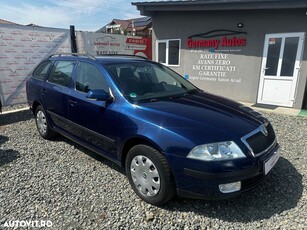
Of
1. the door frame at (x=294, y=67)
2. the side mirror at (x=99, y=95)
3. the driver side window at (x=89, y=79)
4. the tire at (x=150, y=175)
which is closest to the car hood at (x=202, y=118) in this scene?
the tire at (x=150, y=175)

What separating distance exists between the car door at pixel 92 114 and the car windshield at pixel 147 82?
0.24 metres

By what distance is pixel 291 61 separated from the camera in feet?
21.9

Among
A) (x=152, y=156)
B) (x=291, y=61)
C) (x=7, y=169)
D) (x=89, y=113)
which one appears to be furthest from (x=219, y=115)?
(x=291, y=61)

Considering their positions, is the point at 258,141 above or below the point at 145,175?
above

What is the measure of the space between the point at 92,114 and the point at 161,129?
1.19 metres

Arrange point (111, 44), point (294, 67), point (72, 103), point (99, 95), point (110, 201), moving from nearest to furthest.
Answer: point (110, 201), point (99, 95), point (72, 103), point (294, 67), point (111, 44)

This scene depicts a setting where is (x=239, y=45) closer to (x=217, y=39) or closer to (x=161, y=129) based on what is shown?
(x=217, y=39)

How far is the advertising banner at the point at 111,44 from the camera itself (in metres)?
7.99

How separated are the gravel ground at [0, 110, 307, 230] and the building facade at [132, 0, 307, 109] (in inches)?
145

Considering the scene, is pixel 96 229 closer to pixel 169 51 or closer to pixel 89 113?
pixel 89 113

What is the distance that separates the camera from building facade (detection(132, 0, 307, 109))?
655 cm

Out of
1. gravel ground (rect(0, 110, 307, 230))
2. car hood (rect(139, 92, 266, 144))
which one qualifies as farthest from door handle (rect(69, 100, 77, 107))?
car hood (rect(139, 92, 266, 144))

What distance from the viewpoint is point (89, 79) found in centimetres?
343

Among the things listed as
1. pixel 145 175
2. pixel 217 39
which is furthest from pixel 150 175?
pixel 217 39
